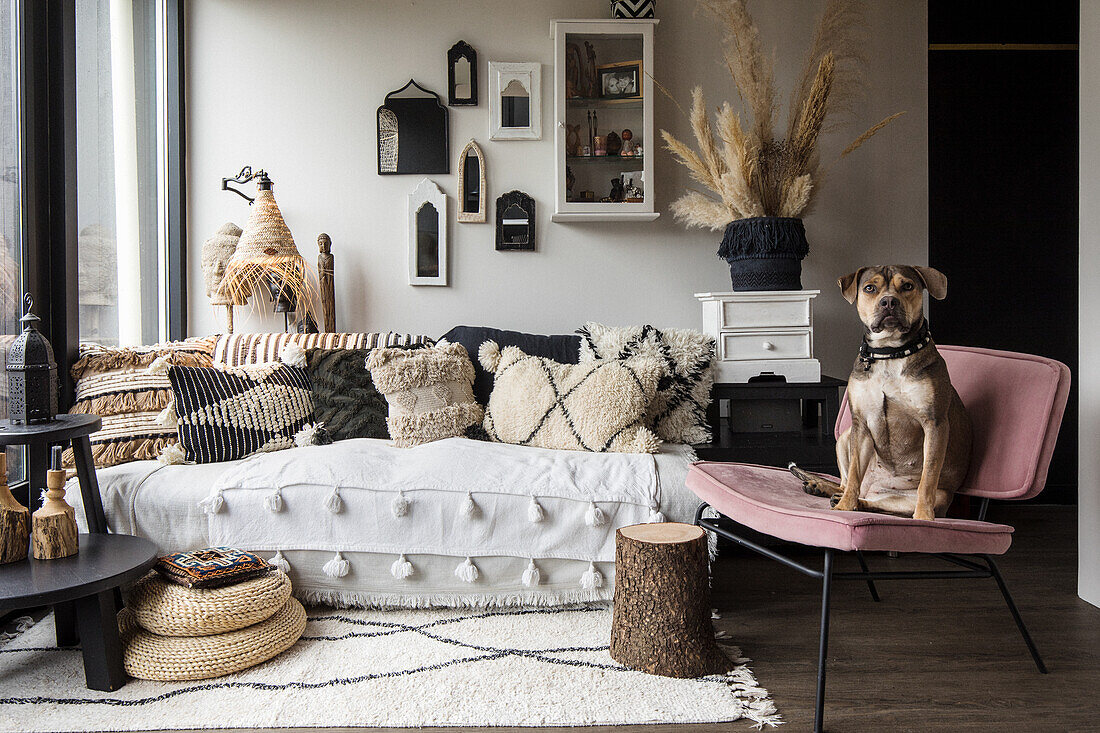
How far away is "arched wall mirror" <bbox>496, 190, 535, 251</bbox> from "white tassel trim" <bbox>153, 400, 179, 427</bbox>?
4.82 ft

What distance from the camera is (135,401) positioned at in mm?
2465

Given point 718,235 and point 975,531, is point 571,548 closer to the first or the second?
point 975,531

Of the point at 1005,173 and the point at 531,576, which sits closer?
the point at 531,576

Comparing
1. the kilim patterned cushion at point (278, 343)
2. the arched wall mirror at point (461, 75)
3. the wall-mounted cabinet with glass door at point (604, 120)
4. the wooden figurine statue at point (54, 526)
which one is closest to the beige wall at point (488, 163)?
the arched wall mirror at point (461, 75)

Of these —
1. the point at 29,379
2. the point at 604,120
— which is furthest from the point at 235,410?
the point at 604,120

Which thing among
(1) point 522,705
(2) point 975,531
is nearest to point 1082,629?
(2) point 975,531

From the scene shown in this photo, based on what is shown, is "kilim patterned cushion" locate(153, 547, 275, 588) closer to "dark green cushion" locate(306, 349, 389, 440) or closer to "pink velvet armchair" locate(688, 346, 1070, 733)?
"dark green cushion" locate(306, 349, 389, 440)

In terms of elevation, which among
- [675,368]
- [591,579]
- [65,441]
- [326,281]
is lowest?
[591,579]

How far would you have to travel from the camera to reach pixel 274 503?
7.04 feet

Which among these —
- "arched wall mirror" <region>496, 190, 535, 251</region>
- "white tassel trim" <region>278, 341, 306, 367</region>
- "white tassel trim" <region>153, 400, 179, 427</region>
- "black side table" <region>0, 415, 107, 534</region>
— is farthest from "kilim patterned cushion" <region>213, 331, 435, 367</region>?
"black side table" <region>0, 415, 107, 534</region>

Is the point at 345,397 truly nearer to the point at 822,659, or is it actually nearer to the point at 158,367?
the point at 158,367

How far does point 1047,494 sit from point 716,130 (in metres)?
2.35

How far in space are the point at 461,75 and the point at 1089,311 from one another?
2517 mm

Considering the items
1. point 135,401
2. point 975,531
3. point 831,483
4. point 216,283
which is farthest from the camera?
point 216,283
